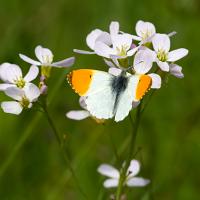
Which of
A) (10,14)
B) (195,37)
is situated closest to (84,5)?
(10,14)

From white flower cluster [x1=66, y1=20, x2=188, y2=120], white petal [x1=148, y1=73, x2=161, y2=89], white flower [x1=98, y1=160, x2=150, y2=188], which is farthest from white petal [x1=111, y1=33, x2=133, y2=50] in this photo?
white flower [x1=98, y1=160, x2=150, y2=188]

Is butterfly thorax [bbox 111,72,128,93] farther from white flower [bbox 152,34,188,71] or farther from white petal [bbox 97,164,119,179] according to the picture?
white petal [bbox 97,164,119,179]

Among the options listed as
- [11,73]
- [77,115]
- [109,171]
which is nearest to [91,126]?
[109,171]

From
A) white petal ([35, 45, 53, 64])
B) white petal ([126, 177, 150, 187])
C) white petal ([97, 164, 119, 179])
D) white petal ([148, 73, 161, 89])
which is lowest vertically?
white petal ([126, 177, 150, 187])

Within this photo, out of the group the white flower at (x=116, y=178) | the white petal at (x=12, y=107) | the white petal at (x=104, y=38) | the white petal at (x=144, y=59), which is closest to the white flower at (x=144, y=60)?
the white petal at (x=144, y=59)

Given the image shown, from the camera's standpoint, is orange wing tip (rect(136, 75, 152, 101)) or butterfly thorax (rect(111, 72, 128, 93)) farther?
butterfly thorax (rect(111, 72, 128, 93))

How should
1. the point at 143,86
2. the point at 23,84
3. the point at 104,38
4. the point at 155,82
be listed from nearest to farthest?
the point at 143,86 → the point at 155,82 → the point at 104,38 → the point at 23,84

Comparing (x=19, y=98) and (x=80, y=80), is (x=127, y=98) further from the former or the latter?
(x=19, y=98)

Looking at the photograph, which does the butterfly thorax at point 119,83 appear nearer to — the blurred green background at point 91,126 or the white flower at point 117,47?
the white flower at point 117,47
